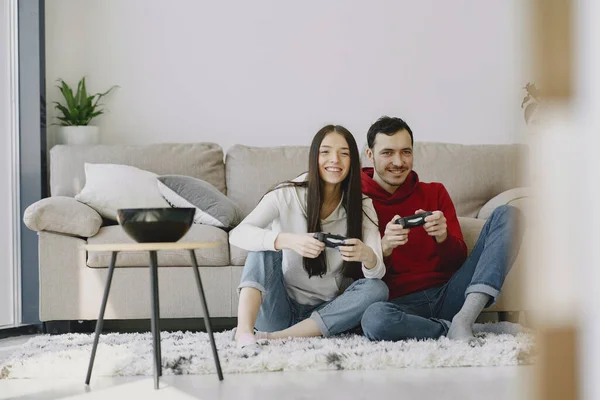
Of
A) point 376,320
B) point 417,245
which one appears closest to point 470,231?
point 417,245

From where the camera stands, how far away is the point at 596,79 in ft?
1.42

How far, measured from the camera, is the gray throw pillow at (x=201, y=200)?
336 centimetres

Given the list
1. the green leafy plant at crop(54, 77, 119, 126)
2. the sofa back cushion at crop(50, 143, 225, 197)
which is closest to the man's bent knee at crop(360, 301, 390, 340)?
the sofa back cushion at crop(50, 143, 225, 197)

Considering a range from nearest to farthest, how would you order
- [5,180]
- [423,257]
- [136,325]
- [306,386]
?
1. [306,386]
2. [423,257]
3. [136,325]
4. [5,180]

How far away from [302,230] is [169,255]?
735mm

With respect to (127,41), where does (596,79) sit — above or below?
below

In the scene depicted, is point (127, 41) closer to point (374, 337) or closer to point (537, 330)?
point (374, 337)

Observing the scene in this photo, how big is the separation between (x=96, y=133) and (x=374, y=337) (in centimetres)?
220

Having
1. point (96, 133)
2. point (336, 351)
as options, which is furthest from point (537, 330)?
Answer: point (96, 133)

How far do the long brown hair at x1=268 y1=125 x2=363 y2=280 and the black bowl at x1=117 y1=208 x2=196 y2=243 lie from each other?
2.21 feet

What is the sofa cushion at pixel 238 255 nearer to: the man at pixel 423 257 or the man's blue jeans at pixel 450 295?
the man at pixel 423 257

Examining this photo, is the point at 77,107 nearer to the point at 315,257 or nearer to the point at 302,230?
the point at 302,230

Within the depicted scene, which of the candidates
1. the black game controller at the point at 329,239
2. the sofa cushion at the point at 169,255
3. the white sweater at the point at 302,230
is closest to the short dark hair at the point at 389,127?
the white sweater at the point at 302,230

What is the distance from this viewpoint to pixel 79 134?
4.07 m
